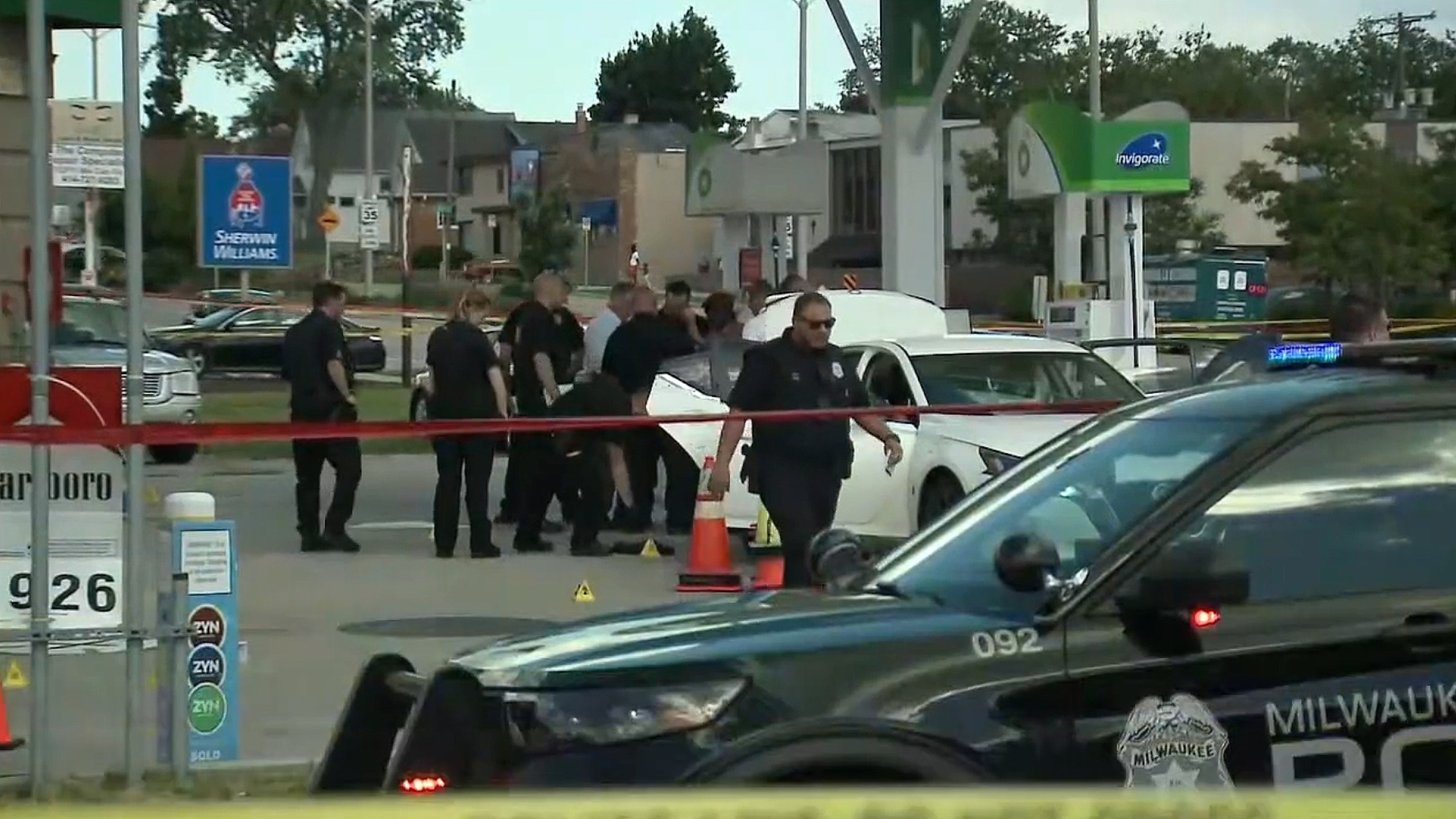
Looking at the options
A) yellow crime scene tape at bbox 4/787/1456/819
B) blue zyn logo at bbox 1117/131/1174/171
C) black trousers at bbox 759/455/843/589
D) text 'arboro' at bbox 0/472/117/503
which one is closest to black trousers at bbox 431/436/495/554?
black trousers at bbox 759/455/843/589

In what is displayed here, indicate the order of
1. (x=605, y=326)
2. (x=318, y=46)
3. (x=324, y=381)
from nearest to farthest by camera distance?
(x=324, y=381) → (x=605, y=326) → (x=318, y=46)

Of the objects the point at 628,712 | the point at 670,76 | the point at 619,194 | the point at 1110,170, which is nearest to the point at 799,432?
the point at 628,712

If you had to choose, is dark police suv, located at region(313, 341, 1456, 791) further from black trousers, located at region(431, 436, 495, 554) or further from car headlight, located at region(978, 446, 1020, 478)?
black trousers, located at region(431, 436, 495, 554)

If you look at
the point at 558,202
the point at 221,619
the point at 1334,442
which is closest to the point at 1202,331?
the point at 221,619

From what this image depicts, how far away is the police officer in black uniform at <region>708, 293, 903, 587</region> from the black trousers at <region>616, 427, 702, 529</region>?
18.8 ft

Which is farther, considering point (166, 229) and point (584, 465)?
point (166, 229)

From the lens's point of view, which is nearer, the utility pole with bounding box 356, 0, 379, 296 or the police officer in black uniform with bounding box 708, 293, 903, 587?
the police officer in black uniform with bounding box 708, 293, 903, 587

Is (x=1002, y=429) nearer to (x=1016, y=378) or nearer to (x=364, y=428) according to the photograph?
(x=1016, y=378)

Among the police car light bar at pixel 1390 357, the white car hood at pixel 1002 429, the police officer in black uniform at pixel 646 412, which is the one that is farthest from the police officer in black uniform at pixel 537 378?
the police car light bar at pixel 1390 357

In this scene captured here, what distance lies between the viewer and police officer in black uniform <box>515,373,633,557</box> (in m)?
15.6

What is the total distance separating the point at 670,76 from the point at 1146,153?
341 ft

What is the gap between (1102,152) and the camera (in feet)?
87.1

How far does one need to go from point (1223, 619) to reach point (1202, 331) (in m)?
27.9

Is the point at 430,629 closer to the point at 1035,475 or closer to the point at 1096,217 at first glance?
the point at 1035,475
